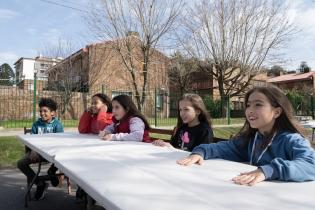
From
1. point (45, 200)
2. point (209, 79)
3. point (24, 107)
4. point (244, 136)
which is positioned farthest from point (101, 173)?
point (209, 79)

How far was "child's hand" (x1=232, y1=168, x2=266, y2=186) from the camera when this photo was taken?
1866 millimetres

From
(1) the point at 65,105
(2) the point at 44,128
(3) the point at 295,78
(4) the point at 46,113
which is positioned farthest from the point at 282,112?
(3) the point at 295,78

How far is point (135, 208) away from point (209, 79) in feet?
108

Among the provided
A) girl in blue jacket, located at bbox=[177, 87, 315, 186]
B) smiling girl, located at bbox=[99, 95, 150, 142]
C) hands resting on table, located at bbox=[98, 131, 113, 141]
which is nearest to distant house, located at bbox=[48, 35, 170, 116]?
smiling girl, located at bbox=[99, 95, 150, 142]

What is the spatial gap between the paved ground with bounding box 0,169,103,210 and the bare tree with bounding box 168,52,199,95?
2172 cm

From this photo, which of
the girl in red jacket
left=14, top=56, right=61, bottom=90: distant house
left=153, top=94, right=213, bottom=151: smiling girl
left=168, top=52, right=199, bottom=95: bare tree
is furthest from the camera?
left=168, top=52, right=199, bottom=95: bare tree

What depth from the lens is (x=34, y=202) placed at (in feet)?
16.1

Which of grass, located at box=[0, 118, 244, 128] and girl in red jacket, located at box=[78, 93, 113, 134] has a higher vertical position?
girl in red jacket, located at box=[78, 93, 113, 134]

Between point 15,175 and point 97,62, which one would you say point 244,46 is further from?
point 15,175

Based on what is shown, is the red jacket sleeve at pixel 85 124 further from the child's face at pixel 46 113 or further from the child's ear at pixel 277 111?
the child's ear at pixel 277 111

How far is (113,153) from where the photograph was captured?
2943mm

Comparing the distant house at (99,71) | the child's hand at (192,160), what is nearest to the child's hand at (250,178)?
the child's hand at (192,160)

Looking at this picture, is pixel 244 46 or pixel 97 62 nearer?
pixel 244 46

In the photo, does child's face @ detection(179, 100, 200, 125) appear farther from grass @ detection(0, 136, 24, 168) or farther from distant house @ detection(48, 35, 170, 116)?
distant house @ detection(48, 35, 170, 116)
